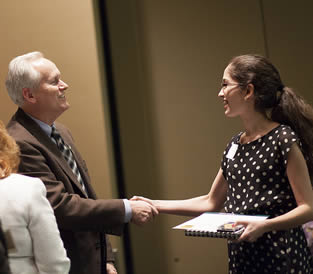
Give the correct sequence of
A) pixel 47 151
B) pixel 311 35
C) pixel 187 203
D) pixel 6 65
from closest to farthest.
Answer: pixel 47 151 → pixel 187 203 → pixel 6 65 → pixel 311 35

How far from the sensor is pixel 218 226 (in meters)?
2.16

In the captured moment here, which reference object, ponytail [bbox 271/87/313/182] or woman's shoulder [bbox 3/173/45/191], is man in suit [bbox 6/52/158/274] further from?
ponytail [bbox 271/87/313/182]

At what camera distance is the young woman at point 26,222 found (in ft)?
5.45

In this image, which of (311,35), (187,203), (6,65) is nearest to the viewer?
(187,203)

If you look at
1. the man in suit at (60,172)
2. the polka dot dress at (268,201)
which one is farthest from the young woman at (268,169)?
the man in suit at (60,172)

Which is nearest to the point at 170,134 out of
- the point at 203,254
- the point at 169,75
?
the point at 169,75

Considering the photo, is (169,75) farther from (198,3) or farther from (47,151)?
(47,151)

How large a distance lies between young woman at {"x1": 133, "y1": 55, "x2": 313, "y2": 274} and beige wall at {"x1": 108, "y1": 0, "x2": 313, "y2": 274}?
5.14 feet

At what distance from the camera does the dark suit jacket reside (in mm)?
2328

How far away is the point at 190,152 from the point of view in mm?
4059

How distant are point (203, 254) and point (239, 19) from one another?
1.84 meters

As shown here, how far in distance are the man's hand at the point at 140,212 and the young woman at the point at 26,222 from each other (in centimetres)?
79

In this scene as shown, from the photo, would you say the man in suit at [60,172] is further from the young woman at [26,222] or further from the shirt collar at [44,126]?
the young woman at [26,222]

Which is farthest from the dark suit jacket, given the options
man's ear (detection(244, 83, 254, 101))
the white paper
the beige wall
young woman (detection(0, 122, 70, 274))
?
the beige wall
